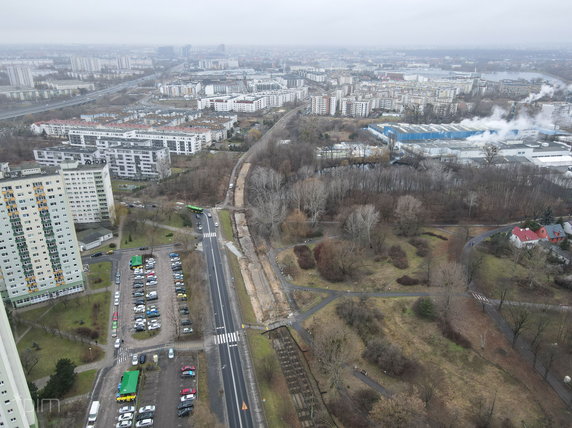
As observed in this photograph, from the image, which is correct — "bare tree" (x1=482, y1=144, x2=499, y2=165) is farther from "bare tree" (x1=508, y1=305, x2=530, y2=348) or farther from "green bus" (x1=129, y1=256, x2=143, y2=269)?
"green bus" (x1=129, y1=256, x2=143, y2=269)

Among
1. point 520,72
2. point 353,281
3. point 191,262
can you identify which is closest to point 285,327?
point 353,281

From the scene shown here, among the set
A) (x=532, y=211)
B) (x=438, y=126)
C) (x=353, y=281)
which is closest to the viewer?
(x=353, y=281)

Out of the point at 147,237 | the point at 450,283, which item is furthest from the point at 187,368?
the point at 147,237

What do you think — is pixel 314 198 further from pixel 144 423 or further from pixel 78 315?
pixel 144 423

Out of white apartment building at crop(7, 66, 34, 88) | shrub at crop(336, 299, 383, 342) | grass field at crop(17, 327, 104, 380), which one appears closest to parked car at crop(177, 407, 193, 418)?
grass field at crop(17, 327, 104, 380)

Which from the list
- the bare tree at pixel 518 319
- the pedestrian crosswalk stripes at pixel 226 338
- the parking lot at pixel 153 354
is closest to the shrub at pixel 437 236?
the bare tree at pixel 518 319

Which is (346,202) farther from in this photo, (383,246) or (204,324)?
(204,324)
